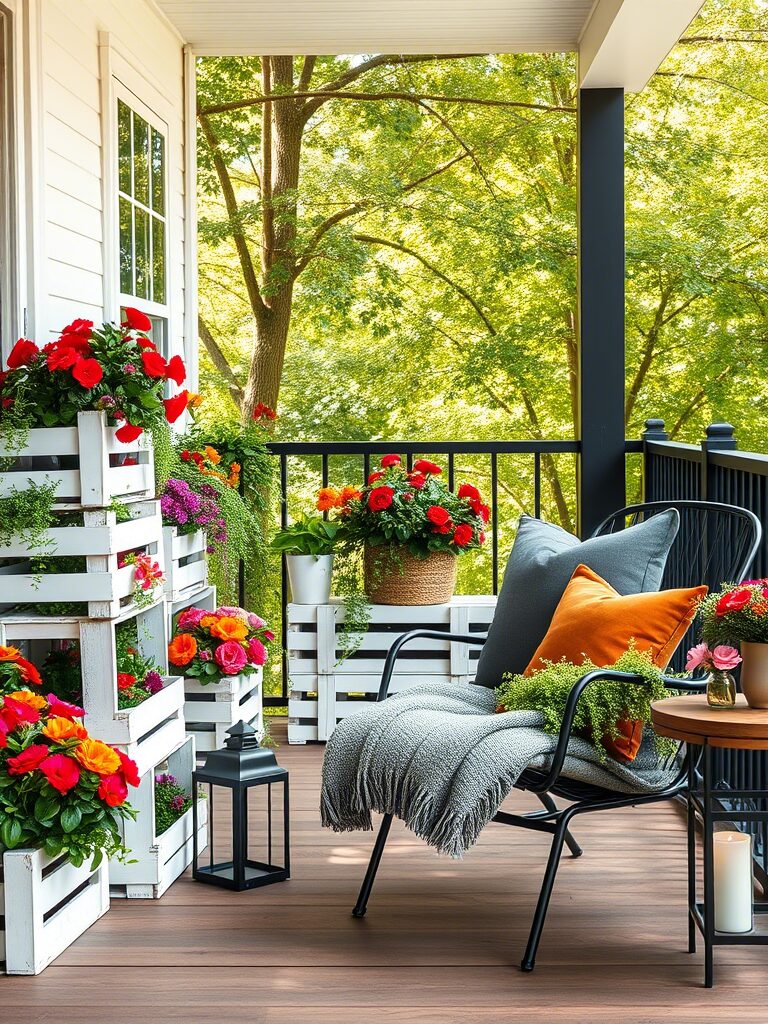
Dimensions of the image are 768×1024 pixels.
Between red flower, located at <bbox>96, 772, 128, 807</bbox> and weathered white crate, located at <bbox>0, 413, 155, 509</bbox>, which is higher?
weathered white crate, located at <bbox>0, 413, 155, 509</bbox>

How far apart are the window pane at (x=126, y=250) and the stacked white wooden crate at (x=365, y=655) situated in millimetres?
1350

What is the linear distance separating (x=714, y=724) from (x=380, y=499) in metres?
2.22

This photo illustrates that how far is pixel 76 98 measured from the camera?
3.37 metres

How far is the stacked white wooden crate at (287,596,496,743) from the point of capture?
14.3ft

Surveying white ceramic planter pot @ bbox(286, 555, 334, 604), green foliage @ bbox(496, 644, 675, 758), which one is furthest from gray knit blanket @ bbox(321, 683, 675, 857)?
white ceramic planter pot @ bbox(286, 555, 334, 604)

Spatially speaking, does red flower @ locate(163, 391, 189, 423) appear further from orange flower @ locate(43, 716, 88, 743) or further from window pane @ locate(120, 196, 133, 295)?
window pane @ locate(120, 196, 133, 295)

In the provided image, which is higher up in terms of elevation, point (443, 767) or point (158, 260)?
point (158, 260)

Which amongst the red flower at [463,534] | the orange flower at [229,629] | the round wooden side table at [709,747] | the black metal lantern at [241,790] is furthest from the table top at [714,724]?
the red flower at [463,534]

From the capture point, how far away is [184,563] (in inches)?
148

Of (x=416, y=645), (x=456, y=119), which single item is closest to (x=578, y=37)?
(x=416, y=645)

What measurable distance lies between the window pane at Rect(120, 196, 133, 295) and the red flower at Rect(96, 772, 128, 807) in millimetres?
1942

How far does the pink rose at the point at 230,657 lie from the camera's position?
3.42m

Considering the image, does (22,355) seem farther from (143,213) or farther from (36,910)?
(143,213)

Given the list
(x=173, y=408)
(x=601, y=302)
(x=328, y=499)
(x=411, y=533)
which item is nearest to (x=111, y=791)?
(x=173, y=408)
